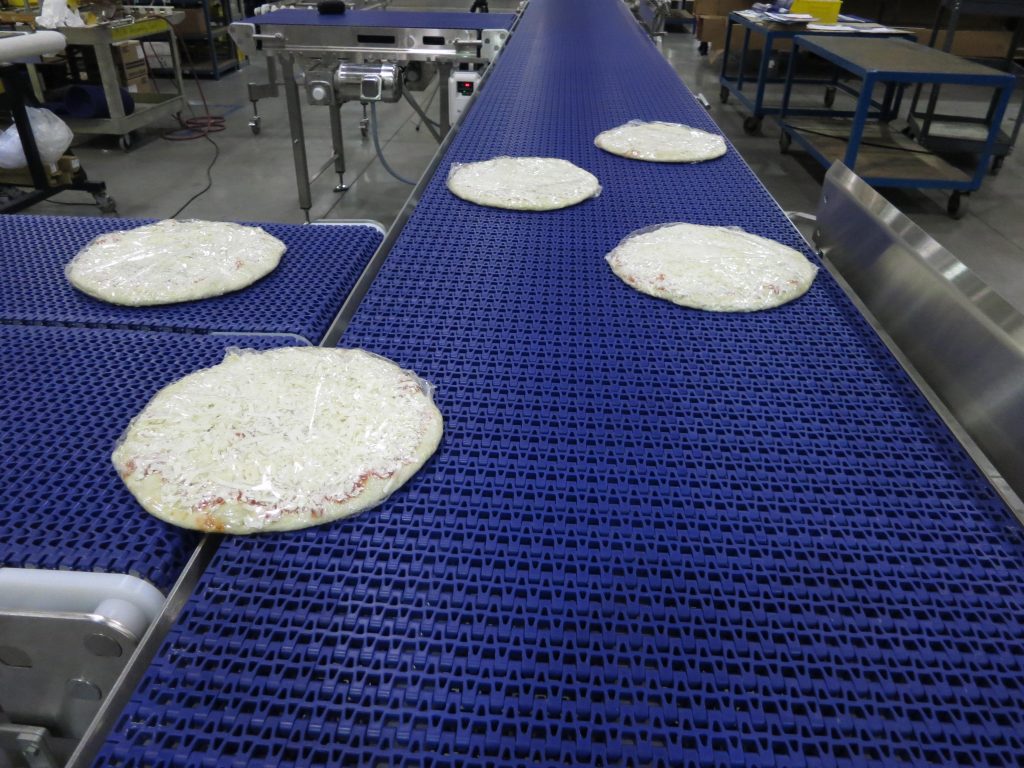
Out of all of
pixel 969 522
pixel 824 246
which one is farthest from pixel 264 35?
pixel 969 522

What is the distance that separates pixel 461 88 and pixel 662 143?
1.28 meters

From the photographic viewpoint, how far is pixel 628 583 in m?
0.57

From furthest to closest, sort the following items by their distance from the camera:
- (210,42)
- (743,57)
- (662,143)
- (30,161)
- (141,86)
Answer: (210,42)
(141,86)
(743,57)
(30,161)
(662,143)

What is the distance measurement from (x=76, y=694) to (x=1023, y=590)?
0.84 m

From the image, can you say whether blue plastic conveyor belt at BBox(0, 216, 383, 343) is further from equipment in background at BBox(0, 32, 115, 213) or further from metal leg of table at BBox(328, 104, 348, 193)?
metal leg of table at BBox(328, 104, 348, 193)

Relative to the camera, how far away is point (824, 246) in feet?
4.30

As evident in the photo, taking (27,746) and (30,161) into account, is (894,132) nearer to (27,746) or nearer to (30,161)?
(30,161)

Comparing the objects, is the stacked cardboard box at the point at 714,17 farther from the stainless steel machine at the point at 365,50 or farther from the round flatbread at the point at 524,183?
the round flatbread at the point at 524,183

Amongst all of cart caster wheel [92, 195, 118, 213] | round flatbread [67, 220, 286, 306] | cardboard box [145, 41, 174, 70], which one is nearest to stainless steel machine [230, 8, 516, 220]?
cart caster wheel [92, 195, 118, 213]

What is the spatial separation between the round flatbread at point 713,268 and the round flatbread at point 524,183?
8.5 inches

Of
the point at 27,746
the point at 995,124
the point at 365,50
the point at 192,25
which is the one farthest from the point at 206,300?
the point at 192,25

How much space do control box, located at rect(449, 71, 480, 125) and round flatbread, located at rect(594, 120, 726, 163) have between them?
1.10 meters

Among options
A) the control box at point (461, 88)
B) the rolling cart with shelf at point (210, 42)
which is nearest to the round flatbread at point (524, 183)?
the control box at point (461, 88)

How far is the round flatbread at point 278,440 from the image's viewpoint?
625mm
